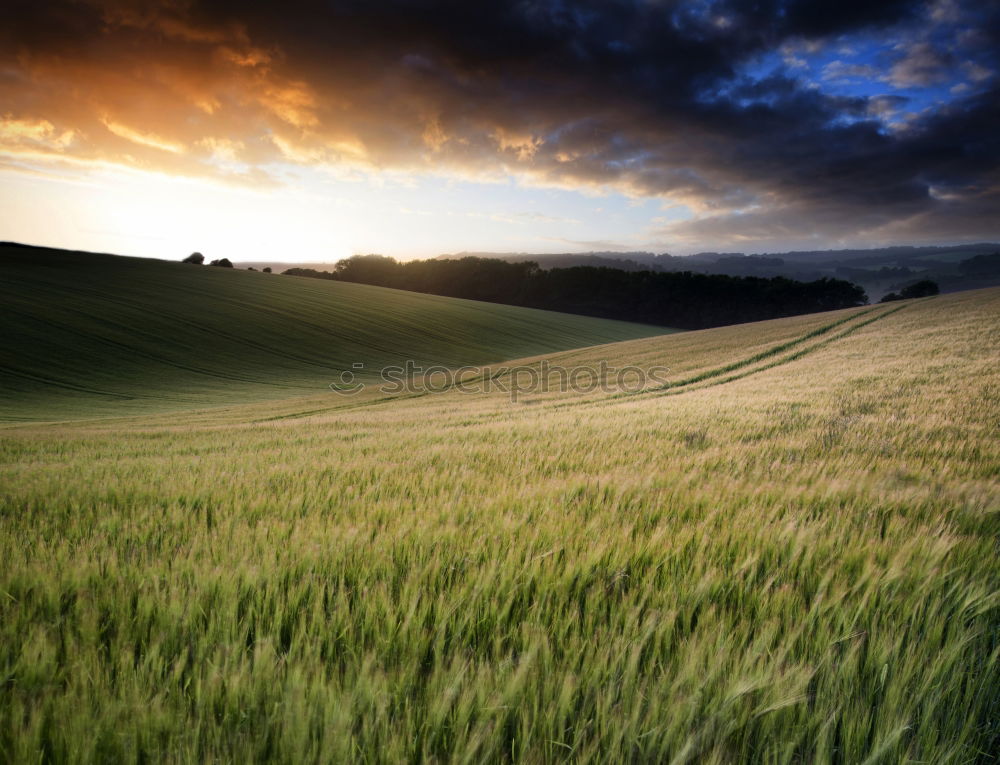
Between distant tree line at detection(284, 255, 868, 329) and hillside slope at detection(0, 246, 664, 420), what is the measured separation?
4152cm

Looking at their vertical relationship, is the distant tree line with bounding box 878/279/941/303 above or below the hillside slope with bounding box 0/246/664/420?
above

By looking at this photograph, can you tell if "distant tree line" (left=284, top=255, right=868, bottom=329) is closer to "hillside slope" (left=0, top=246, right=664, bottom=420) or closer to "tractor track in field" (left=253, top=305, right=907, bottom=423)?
"hillside slope" (left=0, top=246, right=664, bottom=420)

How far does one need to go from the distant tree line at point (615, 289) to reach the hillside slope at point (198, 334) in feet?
136

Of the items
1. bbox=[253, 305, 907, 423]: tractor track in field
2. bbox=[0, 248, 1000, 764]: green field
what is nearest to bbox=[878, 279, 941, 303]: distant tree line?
bbox=[253, 305, 907, 423]: tractor track in field

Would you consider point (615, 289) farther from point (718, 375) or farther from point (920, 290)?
point (718, 375)

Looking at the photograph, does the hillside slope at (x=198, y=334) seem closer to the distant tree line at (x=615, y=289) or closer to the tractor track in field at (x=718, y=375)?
the tractor track in field at (x=718, y=375)

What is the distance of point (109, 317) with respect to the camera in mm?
42000

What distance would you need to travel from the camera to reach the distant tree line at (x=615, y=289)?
10988 cm

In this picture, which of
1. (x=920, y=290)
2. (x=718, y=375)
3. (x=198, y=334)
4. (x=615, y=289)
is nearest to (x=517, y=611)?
(x=718, y=375)

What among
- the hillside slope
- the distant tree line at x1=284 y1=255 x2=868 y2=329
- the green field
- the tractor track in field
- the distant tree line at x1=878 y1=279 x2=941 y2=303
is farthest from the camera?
the distant tree line at x1=284 y1=255 x2=868 y2=329

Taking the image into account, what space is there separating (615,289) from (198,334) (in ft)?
329

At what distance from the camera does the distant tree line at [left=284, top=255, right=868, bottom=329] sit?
109875mm

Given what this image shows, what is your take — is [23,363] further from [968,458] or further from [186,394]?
[968,458]

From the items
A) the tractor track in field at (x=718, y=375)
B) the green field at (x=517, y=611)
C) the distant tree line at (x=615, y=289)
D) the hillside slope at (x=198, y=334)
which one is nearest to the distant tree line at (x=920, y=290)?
the distant tree line at (x=615, y=289)
